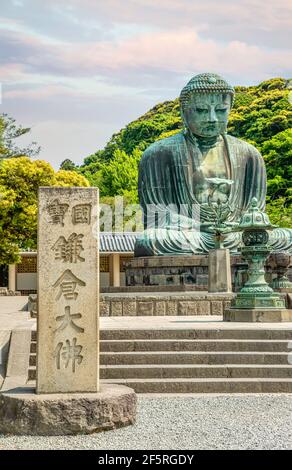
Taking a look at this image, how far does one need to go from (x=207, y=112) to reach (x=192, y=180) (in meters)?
1.67

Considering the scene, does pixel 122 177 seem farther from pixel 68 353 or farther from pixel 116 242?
pixel 68 353

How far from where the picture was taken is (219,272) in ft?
43.9

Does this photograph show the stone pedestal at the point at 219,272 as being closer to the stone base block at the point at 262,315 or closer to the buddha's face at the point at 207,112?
the stone base block at the point at 262,315

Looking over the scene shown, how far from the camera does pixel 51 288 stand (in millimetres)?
6168

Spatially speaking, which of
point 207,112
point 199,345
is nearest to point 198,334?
point 199,345

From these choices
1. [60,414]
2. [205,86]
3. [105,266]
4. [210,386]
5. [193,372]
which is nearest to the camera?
[60,414]

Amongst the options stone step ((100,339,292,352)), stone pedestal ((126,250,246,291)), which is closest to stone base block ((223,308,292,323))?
stone step ((100,339,292,352))

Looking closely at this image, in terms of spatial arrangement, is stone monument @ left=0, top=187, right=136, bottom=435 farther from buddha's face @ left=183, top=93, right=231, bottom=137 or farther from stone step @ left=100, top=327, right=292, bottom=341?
buddha's face @ left=183, top=93, right=231, bottom=137

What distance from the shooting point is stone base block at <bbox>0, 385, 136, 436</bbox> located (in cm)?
573

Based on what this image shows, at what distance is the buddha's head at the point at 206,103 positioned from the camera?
18.0 m

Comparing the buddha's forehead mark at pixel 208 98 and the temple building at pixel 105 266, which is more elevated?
the buddha's forehead mark at pixel 208 98

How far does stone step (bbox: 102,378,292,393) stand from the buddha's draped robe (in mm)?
9402

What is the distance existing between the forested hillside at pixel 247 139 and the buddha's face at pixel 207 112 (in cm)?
1174

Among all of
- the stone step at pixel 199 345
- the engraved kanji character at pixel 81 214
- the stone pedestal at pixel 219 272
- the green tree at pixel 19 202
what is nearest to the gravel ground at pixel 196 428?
the stone step at pixel 199 345
